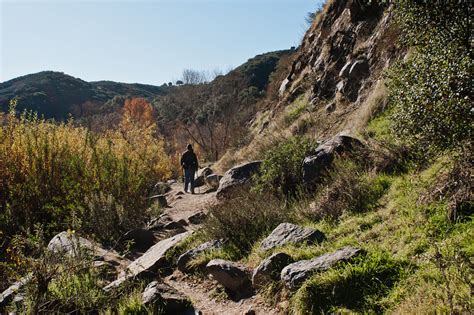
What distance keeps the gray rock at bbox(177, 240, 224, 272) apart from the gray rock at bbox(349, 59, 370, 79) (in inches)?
295

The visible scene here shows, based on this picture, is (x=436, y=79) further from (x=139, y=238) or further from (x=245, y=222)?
(x=139, y=238)

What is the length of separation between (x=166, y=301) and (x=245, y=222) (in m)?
2.16

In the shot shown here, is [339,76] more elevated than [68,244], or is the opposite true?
[339,76]

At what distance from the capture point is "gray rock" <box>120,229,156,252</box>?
828 centimetres

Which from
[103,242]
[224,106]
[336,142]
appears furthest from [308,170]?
[224,106]

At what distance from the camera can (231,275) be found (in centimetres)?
539

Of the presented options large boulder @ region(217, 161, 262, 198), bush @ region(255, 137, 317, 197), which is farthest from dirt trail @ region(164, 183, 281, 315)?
large boulder @ region(217, 161, 262, 198)

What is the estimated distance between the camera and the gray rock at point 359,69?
12.0 metres

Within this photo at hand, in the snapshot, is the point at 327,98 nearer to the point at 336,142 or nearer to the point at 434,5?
the point at 336,142

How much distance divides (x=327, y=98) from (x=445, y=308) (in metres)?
10.9

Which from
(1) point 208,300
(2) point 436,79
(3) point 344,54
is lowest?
(1) point 208,300

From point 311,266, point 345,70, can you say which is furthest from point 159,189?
point 311,266

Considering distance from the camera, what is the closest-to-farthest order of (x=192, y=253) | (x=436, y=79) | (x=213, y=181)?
(x=436, y=79)
(x=192, y=253)
(x=213, y=181)

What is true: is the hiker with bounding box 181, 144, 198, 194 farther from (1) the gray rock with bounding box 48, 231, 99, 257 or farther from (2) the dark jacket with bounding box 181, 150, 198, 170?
(1) the gray rock with bounding box 48, 231, 99, 257
